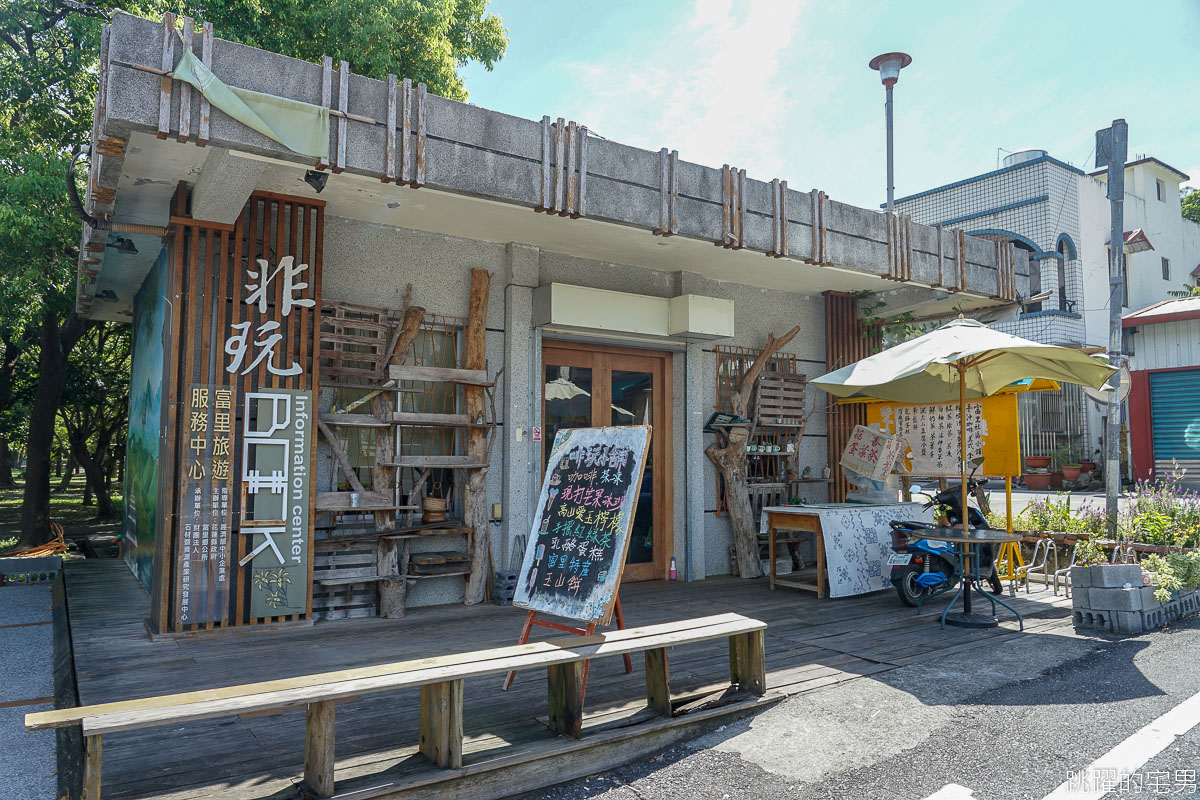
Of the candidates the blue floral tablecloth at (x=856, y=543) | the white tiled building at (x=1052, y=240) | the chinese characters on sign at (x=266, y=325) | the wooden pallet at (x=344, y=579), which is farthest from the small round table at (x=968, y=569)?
the white tiled building at (x=1052, y=240)

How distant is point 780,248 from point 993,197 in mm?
17184

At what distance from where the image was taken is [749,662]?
4.50 m

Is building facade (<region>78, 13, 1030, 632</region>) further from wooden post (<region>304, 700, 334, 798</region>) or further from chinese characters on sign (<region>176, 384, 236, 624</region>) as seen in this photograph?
wooden post (<region>304, 700, 334, 798</region>)

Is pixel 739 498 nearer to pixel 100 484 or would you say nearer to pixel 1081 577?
pixel 1081 577

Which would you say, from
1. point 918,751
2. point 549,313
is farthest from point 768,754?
point 549,313

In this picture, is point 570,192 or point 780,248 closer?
point 570,192

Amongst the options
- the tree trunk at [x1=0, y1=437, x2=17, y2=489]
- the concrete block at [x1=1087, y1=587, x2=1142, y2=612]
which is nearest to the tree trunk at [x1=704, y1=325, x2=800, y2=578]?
the concrete block at [x1=1087, y1=587, x2=1142, y2=612]

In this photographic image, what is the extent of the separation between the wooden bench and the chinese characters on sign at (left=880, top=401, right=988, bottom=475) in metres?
4.97

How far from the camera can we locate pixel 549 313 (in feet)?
24.5

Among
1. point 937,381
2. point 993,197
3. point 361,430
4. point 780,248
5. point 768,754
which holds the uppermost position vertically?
point 993,197

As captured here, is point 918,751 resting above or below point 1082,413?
below

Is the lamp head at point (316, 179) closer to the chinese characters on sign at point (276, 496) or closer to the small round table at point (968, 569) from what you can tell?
the chinese characters on sign at point (276, 496)

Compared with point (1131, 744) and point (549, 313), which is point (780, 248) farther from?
point (1131, 744)

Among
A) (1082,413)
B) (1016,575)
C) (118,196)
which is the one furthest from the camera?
(1082,413)
